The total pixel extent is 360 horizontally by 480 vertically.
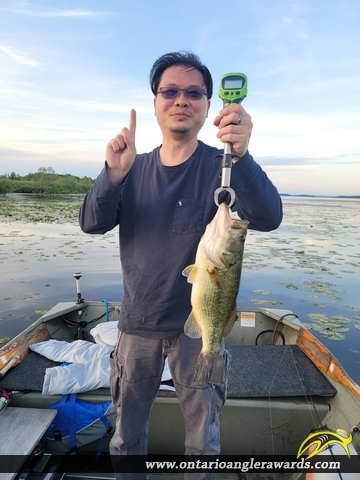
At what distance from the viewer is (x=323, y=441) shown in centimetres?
270

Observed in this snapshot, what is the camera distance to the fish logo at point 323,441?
2590 mm

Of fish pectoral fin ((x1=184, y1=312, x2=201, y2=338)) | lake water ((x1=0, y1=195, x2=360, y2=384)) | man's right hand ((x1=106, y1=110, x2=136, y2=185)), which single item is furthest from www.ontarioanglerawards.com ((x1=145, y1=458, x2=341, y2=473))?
lake water ((x1=0, y1=195, x2=360, y2=384))

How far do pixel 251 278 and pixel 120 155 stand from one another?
10.5 m

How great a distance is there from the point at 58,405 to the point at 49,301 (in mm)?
6476

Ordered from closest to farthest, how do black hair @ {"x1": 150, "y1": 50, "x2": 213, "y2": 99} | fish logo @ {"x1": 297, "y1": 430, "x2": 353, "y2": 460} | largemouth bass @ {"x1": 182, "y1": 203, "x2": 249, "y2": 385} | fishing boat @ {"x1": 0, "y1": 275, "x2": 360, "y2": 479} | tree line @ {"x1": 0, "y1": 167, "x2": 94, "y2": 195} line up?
largemouth bass @ {"x1": 182, "y1": 203, "x2": 249, "y2": 385}, black hair @ {"x1": 150, "y1": 50, "x2": 213, "y2": 99}, fish logo @ {"x1": 297, "y1": 430, "x2": 353, "y2": 460}, fishing boat @ {"x1": 0, "y1": 275, "x2": 360, "y2": 479}, tree line @ {"x1": 0, "y1": 167, "x2": 94, "y2": 195}

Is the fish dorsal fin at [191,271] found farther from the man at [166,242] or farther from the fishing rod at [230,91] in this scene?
the fishing rod at [230,91]

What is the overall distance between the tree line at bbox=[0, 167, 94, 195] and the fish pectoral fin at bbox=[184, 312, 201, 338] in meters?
52.5

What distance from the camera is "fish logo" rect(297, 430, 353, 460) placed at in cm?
259

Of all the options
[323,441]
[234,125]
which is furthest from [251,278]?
[234,125]

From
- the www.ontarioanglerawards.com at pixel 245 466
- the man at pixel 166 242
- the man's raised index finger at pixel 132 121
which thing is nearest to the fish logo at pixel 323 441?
the www.ontarioanglerawards.com at pixel 245 466

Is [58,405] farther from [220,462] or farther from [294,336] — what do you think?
[294,336]

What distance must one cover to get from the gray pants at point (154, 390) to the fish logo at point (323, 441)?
1107 millimetres

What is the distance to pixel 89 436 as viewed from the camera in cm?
310

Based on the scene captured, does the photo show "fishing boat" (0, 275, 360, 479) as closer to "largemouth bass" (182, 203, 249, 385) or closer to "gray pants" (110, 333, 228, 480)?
"gray pants" (110, 333, 228, 480)
